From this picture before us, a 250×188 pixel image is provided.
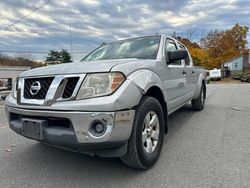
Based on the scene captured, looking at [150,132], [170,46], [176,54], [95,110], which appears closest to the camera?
[95,110]

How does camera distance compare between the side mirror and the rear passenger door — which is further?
the rear passenger door

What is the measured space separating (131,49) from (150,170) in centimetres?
206

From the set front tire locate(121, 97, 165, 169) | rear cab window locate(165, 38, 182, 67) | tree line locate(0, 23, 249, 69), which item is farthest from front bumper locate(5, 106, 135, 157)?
tree line locate(0, 23, 249, 69)

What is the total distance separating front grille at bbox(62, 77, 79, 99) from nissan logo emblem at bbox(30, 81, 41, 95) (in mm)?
395

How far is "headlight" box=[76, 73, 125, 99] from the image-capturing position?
9.38 feet

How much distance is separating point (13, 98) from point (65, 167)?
3.65 ft

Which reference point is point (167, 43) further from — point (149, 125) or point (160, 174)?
point (160, 174)

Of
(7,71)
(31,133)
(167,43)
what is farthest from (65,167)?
(7,71)

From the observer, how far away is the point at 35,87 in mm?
3174

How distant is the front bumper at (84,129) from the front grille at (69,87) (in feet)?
0.65

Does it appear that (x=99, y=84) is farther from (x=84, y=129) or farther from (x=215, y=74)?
(x=215, y=74)

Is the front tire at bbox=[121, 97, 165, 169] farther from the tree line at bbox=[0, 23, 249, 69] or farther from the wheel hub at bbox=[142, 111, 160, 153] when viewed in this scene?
the tree line at bbox=[0, 23, 249, 69]

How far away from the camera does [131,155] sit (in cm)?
312

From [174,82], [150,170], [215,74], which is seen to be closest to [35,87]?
[150,170]
